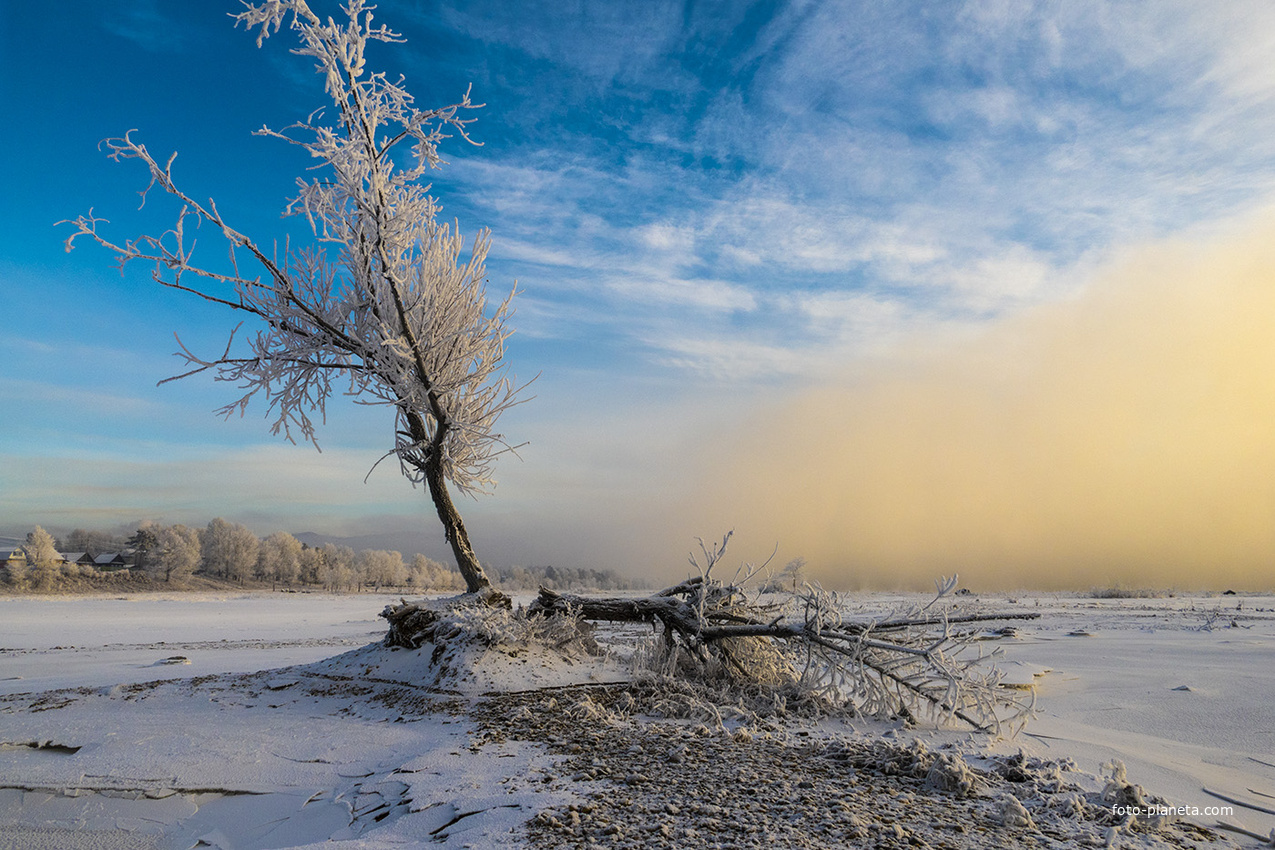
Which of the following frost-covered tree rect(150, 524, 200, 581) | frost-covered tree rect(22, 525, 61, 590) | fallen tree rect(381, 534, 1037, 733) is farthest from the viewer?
frost-covered tree rect(150, 524, 200, 581)

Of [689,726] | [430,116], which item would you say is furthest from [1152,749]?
[430,116]

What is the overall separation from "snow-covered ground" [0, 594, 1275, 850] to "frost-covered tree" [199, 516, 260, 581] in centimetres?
5015

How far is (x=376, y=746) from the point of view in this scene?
351 cm

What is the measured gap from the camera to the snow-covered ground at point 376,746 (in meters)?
2.56

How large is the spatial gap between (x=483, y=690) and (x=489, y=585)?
1.50 meters

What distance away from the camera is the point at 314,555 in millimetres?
55625

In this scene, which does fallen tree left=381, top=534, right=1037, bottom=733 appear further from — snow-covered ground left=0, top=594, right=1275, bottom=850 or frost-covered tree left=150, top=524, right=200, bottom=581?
frost-covered tree left=150, top=524, right=200, bottom=581

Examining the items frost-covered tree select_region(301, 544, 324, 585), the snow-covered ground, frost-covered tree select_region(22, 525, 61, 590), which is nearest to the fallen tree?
the snow-covered ground

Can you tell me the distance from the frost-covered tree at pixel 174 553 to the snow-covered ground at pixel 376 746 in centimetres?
4844

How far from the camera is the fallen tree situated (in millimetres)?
4020

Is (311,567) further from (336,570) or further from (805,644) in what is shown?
(805,644)

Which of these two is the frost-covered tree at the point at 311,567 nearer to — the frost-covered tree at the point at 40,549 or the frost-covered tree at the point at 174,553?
the frost-covered tree at the point at 174,553

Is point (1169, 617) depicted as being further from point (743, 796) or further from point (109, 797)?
point (109, 797)

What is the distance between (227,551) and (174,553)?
3.85 meters
